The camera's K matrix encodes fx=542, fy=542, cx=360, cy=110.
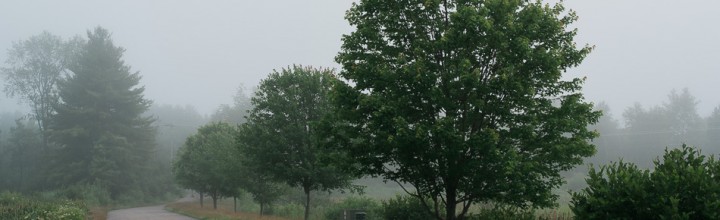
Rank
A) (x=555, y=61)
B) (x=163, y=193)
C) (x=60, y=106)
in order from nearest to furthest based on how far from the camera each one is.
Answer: (x=555, y=61) < (x=60, y=106) < (x=163, y=193)

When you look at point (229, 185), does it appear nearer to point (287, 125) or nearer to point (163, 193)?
point (287, 125)

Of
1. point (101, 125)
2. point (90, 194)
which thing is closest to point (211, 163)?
point (90, 194)

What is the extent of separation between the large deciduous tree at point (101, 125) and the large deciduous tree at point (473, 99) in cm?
5166

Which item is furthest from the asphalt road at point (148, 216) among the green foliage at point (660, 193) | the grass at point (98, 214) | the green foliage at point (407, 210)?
the green foliage at point (660, 193)

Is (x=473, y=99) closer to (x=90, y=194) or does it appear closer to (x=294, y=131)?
(x=294, y=131)

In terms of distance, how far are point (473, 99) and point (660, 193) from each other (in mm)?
4370

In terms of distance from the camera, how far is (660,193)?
28.5 feet

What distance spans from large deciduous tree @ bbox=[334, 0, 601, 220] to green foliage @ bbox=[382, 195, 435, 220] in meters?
5.34

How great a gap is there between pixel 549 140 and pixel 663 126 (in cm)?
7651

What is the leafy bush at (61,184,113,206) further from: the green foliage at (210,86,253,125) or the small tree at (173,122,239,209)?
the green foliage at (210,86,253,125)

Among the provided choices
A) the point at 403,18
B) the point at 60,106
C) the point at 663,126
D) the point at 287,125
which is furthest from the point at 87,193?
the point at 663,126

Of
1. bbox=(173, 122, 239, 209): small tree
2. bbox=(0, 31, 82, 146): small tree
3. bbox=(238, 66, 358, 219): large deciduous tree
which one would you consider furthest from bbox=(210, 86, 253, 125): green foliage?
bbox=(238, 66, 358, 219): large deciduous tree

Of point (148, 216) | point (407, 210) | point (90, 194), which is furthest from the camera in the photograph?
point (90, 194)

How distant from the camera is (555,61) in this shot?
11.8m
